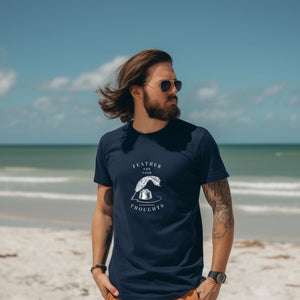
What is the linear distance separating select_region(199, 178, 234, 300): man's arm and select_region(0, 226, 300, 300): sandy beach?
124 inches

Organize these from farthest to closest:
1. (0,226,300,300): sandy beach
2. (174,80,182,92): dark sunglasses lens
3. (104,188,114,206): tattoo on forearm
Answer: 1. (0,226,300,300): sandy beach
2. (104,188,114,206): tattoo on forearm
3. (174,80,182,92): dark sunglasses lens

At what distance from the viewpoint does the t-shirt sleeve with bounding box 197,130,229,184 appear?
209 cm

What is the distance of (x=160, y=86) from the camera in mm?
2232

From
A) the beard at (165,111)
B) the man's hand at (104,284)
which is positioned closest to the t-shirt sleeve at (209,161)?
the beard at (165,111)

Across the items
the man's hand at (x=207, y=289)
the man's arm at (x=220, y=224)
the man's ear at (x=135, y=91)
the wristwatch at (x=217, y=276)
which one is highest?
the man's ear at (x=135, y=91)

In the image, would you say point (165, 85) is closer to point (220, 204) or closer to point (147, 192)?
point (147, 192)

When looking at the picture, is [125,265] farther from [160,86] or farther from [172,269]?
[160,86]

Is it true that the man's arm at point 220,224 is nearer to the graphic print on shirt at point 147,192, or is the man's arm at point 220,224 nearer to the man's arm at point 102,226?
the graphic print on shirt at point 147,192

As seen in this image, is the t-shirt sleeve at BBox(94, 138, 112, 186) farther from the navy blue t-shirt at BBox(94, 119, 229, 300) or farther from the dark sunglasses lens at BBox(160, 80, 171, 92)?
the dark sunglasses lens at BBox(160, 80, 171, 92)

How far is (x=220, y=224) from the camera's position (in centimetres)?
219

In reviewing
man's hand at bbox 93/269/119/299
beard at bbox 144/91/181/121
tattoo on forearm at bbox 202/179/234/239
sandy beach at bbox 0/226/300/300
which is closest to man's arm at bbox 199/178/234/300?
tattoo on forearm at bbox 202/179/234/239

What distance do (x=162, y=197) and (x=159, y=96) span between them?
0.62 meters

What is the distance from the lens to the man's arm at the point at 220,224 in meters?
2.13

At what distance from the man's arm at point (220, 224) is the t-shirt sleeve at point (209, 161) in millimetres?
71
